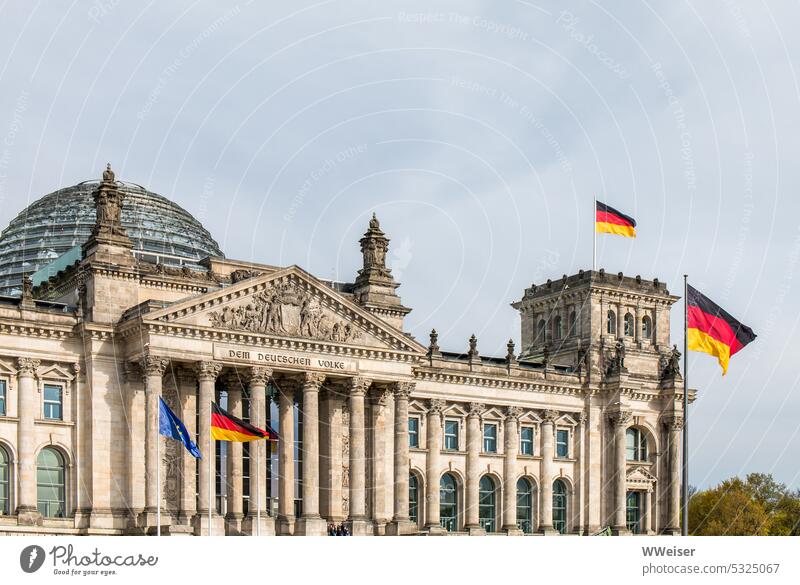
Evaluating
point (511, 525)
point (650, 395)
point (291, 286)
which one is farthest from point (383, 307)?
point (650, 395)

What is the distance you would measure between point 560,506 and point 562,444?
434 centimetres

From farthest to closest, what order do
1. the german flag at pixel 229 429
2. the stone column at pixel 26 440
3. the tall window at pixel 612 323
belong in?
the tall window at pixel 612 323 → the stone column at pixel 26 440 → the german flag at pixel 229 429

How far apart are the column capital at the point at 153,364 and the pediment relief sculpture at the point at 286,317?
3.73 meters

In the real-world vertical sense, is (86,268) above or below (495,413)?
above

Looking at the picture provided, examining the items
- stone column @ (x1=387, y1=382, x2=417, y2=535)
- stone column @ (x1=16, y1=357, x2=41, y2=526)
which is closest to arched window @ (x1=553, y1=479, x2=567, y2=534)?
stone column @ (x1=387, y1=382, x2=417, y2=535)

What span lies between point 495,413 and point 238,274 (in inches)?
869

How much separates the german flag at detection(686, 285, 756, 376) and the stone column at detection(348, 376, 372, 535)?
22.0 metres

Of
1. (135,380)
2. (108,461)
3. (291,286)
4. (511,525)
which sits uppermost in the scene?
(291,286)

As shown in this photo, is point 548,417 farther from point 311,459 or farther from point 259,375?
point 259,375

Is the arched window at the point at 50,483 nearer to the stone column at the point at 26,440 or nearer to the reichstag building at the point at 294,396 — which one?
the reichstag building at the point at 294,396

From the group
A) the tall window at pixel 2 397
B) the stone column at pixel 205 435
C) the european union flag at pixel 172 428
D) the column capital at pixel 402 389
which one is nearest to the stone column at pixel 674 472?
the column capital at pixel 402 389

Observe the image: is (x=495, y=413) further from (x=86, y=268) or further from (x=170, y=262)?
(x=86, y=268)

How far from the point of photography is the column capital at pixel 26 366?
69.0m

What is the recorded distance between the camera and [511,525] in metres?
88.4
